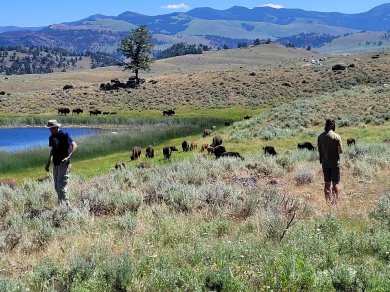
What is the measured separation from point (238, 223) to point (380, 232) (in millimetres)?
2578

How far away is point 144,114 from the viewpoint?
62.0m

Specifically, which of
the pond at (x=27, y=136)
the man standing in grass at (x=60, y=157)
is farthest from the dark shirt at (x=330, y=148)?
the pond at (x=27, y=136)

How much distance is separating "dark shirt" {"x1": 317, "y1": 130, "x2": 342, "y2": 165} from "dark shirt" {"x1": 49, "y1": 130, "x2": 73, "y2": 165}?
21.5 ft

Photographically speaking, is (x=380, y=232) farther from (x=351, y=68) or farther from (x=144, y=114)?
(x=351, y=68)

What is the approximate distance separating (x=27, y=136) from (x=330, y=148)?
40397 mm

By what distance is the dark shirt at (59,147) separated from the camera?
11.2 metres

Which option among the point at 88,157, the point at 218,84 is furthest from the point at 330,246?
the point at 218,84

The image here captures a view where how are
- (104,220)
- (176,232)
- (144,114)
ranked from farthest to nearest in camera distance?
(144,114), (104,220), (176,232)

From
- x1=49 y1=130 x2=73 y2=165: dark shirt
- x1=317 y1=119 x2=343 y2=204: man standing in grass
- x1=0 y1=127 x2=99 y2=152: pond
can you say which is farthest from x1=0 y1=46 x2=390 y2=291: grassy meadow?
x1=0 y1=127 x2=99 y2=152: pond

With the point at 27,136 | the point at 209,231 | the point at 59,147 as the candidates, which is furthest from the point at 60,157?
the point at 27,136

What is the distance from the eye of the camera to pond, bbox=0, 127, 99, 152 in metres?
41.7

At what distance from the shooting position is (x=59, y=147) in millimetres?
11250

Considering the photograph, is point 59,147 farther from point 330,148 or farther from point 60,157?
point 330,148

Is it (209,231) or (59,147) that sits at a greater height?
(59,147)
